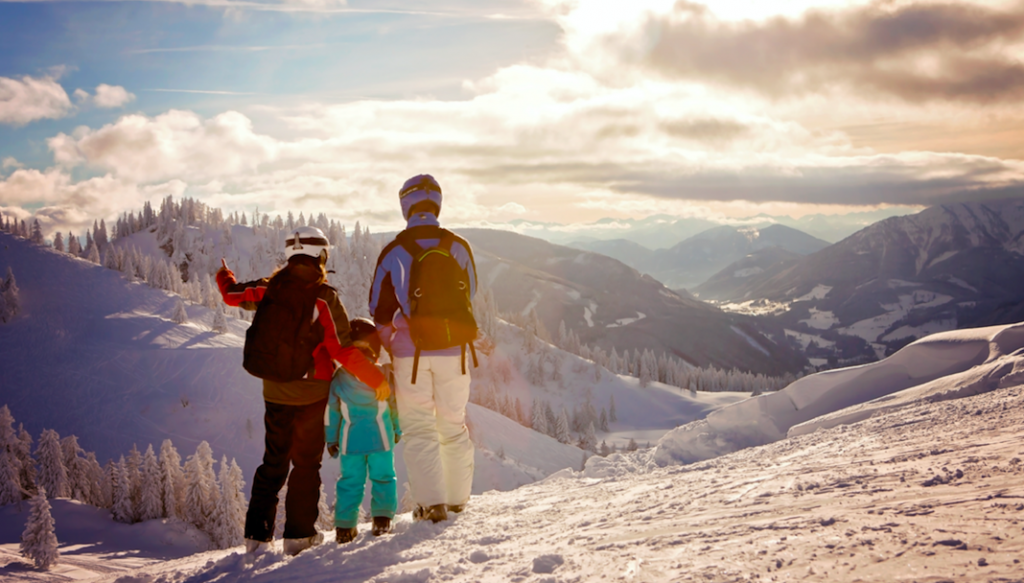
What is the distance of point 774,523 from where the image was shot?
4500 mm

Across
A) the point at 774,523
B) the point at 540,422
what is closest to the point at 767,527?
the point at 774,523

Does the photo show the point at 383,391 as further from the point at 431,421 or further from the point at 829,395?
the point at 829,395

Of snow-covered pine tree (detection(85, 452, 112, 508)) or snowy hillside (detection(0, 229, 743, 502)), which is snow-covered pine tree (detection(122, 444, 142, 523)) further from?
snowy hillside (detection(0, 229, 743, 502))

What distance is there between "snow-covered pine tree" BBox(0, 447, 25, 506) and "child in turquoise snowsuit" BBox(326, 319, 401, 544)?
7511 centimetres

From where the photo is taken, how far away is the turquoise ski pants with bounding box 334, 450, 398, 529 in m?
6.52

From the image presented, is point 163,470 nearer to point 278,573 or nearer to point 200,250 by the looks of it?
point 278,573

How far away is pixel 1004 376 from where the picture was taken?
991 centimetres

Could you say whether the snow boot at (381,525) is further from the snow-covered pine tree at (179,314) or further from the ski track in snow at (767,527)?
the snow-covered pine tree at (179,314)

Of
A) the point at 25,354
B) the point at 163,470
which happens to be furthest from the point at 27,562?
the point at 25,354

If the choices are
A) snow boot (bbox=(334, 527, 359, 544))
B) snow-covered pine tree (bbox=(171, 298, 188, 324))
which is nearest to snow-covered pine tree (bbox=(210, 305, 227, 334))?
snow-covered pine tree (bbox=(171, 298, 188, 324))

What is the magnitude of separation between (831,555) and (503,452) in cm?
8227

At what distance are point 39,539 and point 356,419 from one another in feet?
148

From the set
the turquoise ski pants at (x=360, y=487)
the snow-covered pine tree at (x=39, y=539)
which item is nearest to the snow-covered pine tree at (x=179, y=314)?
the snow-covered pine tree at (x=39, y=539)

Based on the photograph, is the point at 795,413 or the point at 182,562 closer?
the point at 182,562
